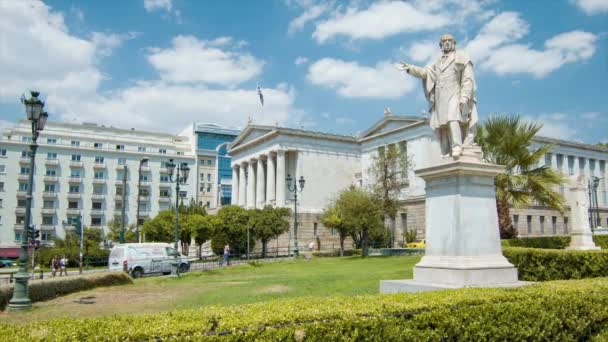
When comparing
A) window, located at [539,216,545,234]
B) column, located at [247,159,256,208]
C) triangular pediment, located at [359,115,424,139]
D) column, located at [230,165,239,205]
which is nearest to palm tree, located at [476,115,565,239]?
triangular pediment, located at [359,115,424,139]

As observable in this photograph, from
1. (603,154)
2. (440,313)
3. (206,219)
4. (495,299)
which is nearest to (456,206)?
(495,299)

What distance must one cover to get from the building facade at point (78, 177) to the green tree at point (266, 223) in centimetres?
3348

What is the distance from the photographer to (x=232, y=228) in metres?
50.6

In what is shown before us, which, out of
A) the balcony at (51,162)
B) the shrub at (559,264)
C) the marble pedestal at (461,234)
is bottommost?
the shrub at (559,264)

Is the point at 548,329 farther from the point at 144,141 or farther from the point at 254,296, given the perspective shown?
the point at 144,141

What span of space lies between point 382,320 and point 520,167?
1859cm

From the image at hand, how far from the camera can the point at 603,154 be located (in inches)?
2908

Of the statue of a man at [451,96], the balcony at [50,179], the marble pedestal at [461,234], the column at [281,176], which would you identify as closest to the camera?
the marble pedestal at [461,234]

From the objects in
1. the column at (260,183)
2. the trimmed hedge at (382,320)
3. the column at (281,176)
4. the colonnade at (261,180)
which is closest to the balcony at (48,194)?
the colonnade at (261,180)

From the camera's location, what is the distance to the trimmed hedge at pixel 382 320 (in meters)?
4.93

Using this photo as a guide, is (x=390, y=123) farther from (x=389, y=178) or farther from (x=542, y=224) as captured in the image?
(x=389, y=178)

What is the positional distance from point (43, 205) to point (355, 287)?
80287mm

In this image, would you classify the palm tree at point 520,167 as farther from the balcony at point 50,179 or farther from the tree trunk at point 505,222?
the balcony at point 50,179

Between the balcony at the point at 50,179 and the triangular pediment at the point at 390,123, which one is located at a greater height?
the triangular pediment at the point at 390,123
